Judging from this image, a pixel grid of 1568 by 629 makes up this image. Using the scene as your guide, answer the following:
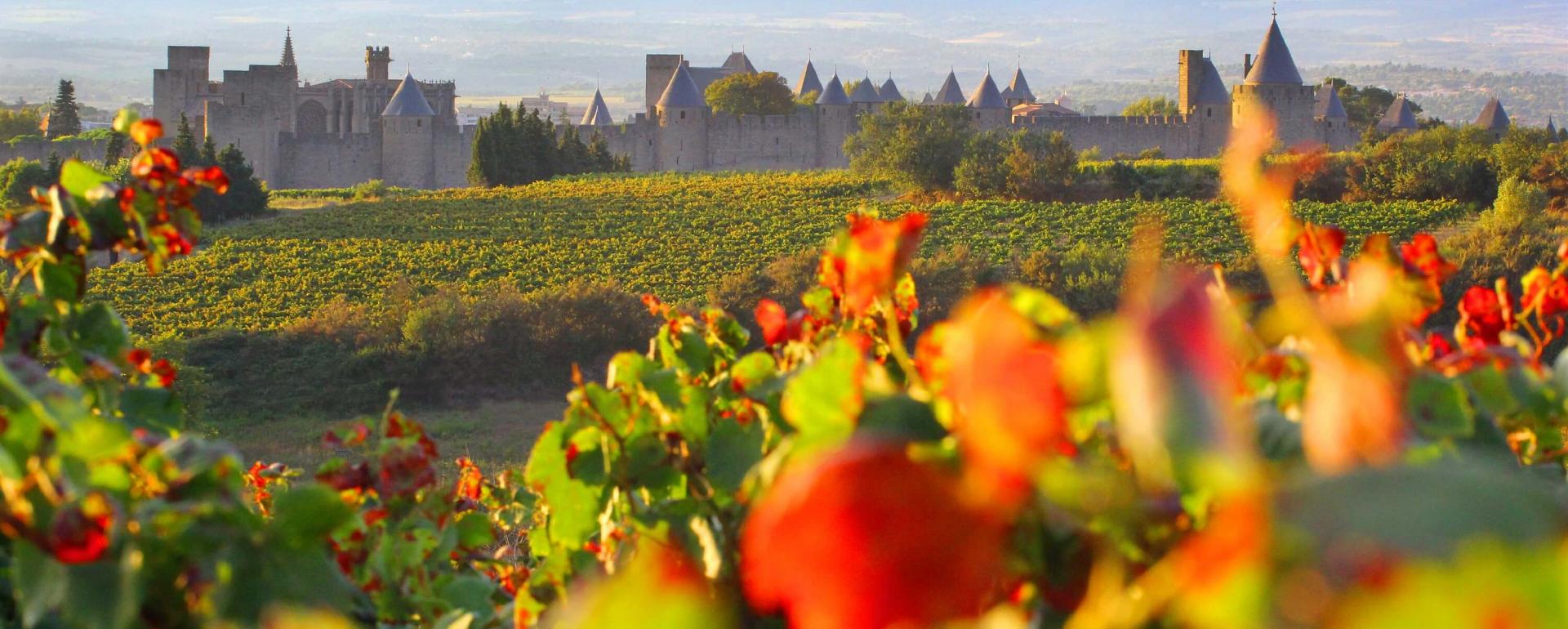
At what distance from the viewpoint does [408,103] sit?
102 ft

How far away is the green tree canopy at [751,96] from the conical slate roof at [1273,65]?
12371 millimetres

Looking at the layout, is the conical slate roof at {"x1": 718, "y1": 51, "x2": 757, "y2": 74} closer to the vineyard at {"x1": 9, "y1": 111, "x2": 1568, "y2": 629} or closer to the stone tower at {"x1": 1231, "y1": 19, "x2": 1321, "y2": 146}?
the stone tower at {"x1": 1231, "y1": 19, "x2": 1321, "y2": 146}

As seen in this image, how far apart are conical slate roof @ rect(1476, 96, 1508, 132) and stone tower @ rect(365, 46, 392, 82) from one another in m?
29.2

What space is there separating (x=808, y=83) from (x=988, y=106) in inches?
486

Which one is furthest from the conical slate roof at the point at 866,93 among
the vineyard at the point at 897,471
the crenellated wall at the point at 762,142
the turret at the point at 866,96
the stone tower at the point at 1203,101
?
the vineyard at the point at 897,471

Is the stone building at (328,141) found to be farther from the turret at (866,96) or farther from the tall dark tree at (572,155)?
the turret at (866,96)

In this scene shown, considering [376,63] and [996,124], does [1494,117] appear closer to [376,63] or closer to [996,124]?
[996,124]

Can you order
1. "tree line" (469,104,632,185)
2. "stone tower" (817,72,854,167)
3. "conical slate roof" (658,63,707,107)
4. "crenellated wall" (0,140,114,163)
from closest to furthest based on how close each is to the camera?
"tree line" (469,104,632,185) < "crenellated wall" (0,140,114,163) < "stone tower" (817,72,854,167) < "conical slate roof" (658,63,707,107)

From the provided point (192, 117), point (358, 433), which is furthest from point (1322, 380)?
point (192, 117)

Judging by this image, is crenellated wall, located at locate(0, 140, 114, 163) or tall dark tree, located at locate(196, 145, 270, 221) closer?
tall dark tree, located at locate(196, 145, 270, 221)

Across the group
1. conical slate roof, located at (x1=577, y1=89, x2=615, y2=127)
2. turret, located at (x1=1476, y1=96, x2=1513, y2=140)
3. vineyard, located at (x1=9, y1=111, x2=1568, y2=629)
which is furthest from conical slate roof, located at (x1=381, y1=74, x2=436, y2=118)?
vineyard, located at (x1=9, y1=111, x2=1568, y2=629)

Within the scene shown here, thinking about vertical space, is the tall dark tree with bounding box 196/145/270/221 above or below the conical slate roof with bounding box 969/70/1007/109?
below

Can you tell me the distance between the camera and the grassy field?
37.1 feet

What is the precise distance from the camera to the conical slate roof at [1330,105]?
3047 centimetres
